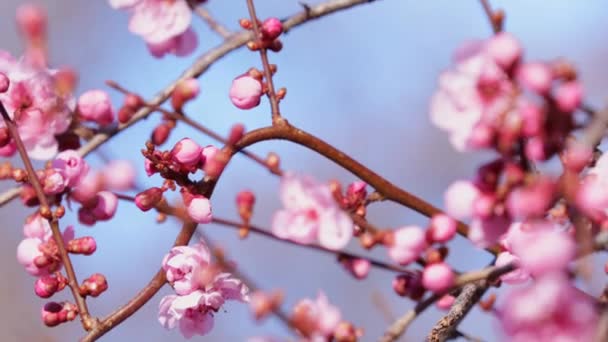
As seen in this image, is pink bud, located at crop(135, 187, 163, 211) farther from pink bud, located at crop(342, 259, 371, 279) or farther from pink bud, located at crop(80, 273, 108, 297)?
pink bud, located at crop(342, 259, 371, 279)

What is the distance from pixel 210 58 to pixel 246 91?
58mm

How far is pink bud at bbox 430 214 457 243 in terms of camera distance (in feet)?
2.22

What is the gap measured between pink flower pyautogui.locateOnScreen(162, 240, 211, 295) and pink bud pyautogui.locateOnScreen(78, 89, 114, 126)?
0.65 ft

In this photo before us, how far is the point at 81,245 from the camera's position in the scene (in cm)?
92

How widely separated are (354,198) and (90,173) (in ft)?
0.91

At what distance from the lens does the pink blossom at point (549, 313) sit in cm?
53

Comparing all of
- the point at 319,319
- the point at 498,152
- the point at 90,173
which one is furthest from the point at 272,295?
the point at 90,173

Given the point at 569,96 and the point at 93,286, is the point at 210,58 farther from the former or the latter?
the point at 569,96

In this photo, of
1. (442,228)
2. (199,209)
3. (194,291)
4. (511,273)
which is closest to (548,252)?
(442,228)

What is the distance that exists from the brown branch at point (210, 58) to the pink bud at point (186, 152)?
0.07m

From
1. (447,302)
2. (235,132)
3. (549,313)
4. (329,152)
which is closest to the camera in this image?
(549,313)

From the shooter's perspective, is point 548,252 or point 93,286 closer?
point 548,252

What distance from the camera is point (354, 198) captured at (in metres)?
0.84

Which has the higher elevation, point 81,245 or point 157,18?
point 157,18
